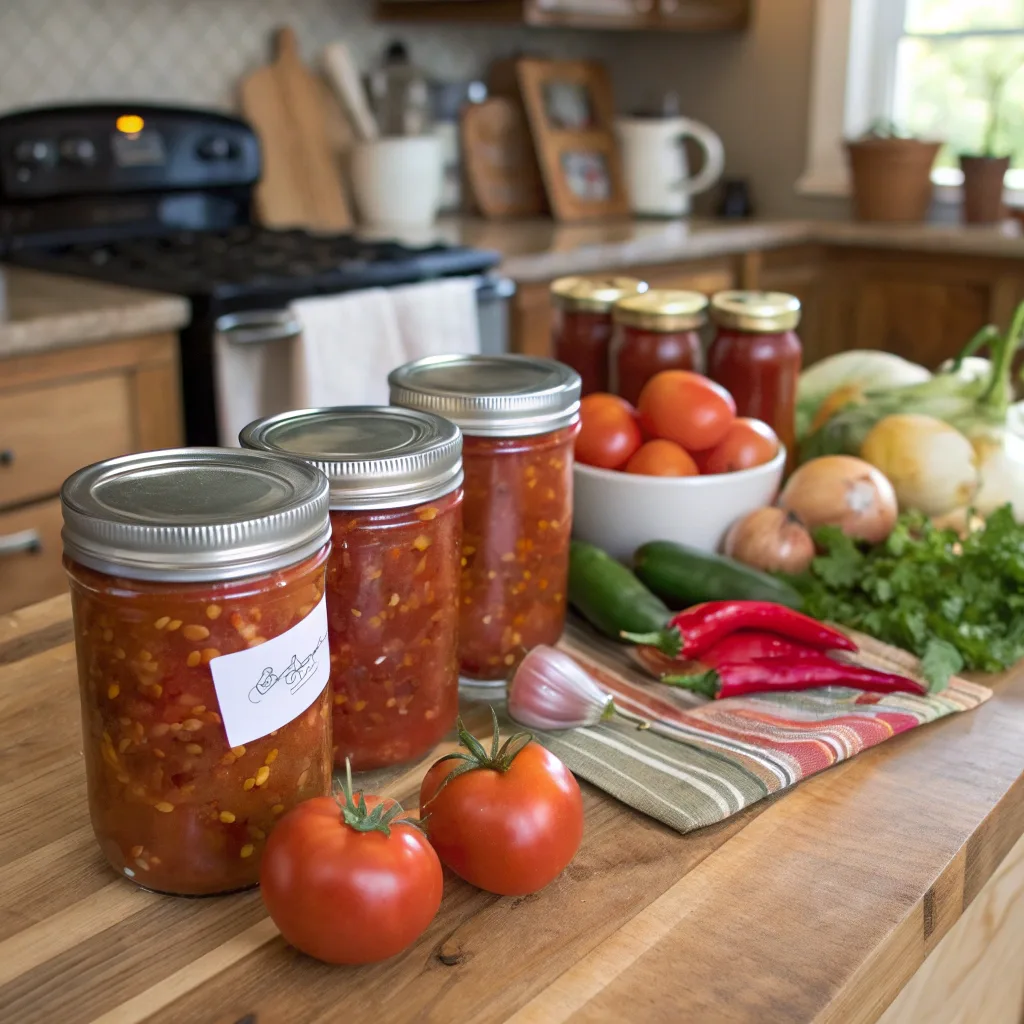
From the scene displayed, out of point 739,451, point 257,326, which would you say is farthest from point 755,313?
point 257,326

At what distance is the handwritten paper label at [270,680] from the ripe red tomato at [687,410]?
520mm

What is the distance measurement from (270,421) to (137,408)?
4.21 ft

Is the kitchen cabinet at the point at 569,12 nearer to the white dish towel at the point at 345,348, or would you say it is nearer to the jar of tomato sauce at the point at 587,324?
the white dish towel at the point at 345,348

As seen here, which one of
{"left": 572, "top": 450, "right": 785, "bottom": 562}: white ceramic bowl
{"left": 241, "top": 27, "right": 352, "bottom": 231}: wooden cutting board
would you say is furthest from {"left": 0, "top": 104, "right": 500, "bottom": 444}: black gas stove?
{"left": 572, "top": 450, "right": 785, "bottom": 562}: white ceramic bowl

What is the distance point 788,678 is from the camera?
0.91 metres

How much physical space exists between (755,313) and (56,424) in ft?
3.91

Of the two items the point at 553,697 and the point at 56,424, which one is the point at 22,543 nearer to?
the point at 56,424

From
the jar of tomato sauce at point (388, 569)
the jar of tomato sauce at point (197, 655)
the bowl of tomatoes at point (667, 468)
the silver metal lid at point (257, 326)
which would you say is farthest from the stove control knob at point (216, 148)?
the jar of tomato sauce at point (197, 655)

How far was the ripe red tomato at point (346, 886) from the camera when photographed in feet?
1.89

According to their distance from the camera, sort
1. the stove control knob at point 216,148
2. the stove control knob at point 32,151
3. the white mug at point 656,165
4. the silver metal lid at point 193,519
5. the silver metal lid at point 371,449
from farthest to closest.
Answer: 1. the white mug at point 656,165
2. the stove control knob at point 216,148
3. the stove control knob at point 32,151
4. the silver metal lid at point 371,449
5. the silver metal lid at point 193,519

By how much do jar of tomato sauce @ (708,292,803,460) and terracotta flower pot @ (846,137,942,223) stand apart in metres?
2.25

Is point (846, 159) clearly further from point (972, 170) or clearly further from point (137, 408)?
point (137, 408)

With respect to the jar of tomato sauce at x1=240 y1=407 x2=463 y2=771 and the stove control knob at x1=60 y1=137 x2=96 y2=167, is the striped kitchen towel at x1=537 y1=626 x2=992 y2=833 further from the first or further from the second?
the stove control knob at x1=60 y1=137 x2=96 y2=167

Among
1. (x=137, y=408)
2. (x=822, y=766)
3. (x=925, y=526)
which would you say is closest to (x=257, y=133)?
(x=137, y=408)
